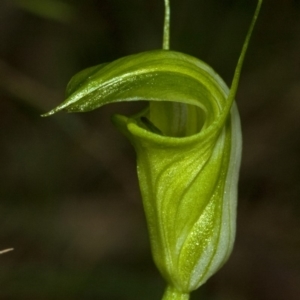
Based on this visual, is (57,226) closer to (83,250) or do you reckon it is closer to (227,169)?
(83,250)

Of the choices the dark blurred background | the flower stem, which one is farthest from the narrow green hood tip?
the dark blurred background

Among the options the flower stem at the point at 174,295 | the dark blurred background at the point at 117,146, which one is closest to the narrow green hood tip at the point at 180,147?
the flower stem at the point at 174,295

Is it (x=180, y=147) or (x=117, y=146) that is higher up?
(x=180, y=147)

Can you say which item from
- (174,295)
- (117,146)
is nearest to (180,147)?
(174,295)

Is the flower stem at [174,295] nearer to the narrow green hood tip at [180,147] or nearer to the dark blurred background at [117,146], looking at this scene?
the narrow green hood tip at [180,147]

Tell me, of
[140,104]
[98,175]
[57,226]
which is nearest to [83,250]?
[57,226]

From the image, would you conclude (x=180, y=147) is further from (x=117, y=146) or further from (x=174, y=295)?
(x=117, y=146)

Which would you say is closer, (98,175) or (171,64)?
(171,64)
